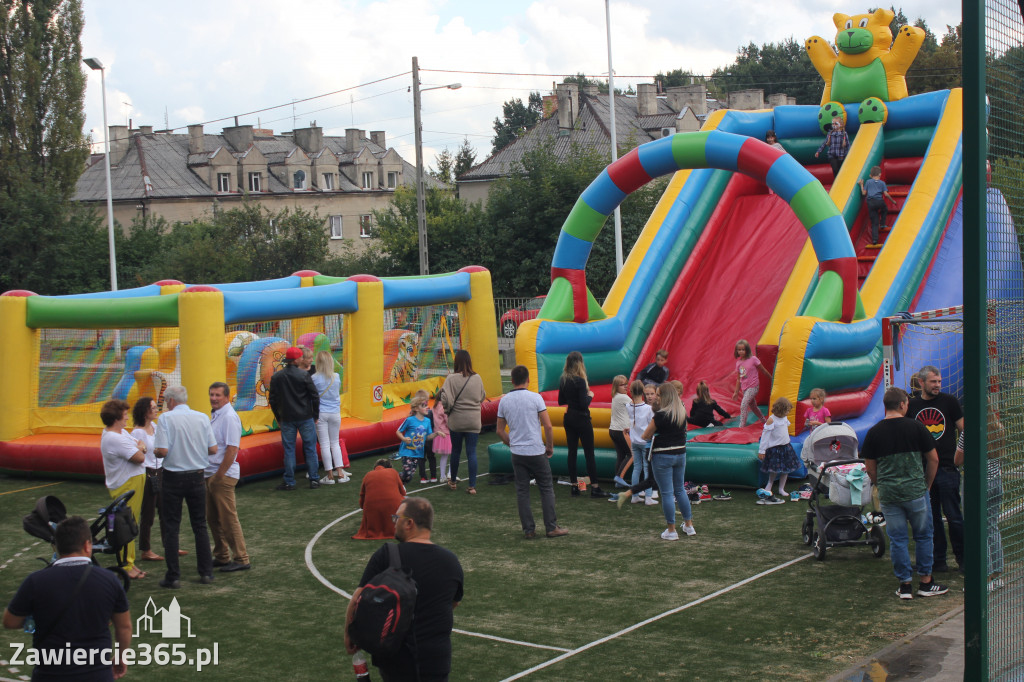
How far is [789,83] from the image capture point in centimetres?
7300

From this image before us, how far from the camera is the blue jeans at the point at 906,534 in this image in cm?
745

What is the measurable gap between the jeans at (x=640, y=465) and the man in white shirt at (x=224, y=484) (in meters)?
4.02

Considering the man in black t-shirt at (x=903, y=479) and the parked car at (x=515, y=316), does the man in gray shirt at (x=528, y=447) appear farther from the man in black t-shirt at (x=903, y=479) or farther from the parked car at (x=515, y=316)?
the parked car at (x=515, y=316)

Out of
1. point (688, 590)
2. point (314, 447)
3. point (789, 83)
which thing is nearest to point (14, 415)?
point (314, 447)

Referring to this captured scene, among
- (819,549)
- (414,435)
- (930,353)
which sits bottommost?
(819,549)

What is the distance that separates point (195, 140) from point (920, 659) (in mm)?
50264

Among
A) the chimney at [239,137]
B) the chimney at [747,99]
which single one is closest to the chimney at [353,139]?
the chimney at [239,137]

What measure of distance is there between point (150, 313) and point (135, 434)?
4.04 meters

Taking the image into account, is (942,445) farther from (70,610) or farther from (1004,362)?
(70,610)

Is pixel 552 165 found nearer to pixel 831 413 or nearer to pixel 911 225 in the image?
pixel 911 225

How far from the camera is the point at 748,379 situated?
40.2 feet

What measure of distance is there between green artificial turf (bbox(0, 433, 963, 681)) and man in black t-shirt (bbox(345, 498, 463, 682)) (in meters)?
1.81

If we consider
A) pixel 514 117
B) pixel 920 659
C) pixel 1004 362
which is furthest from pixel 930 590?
pixel 514 117

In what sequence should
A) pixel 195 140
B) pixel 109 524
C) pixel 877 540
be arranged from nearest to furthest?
pixel 109 524 < pixel 877 540 < pixel 195 140
